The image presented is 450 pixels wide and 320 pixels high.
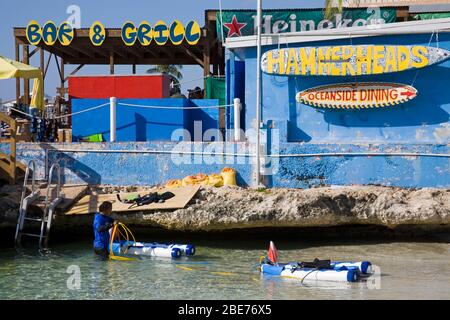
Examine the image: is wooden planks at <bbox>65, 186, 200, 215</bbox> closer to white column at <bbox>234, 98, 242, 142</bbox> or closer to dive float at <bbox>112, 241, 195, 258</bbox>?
dive float at <bbox>112, 241, 195, 258</bbox>

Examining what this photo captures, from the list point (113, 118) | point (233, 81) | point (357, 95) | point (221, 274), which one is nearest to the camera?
point (221, 274)

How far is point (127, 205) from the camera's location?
13938mm

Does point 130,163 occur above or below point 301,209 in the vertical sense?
above

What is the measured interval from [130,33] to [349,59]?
7.64m

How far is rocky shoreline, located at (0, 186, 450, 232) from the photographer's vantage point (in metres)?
13.5

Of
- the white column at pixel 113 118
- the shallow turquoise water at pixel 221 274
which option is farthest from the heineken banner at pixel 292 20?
the shallow turquoise water at pixel 221 274

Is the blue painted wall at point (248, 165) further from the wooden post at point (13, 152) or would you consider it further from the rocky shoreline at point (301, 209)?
the wooden post at point (13, 152)

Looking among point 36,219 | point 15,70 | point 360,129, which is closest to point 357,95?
point 360,129

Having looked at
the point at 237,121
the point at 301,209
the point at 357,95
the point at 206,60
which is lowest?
the point at 301,209

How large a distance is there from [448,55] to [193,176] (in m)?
6.24

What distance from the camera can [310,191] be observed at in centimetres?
1378

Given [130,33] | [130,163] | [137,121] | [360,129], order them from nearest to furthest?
[130,163], [360,129], [137,121], [130,33]

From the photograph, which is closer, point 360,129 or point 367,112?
point 367,112

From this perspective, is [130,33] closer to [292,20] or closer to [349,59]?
[292,20]
